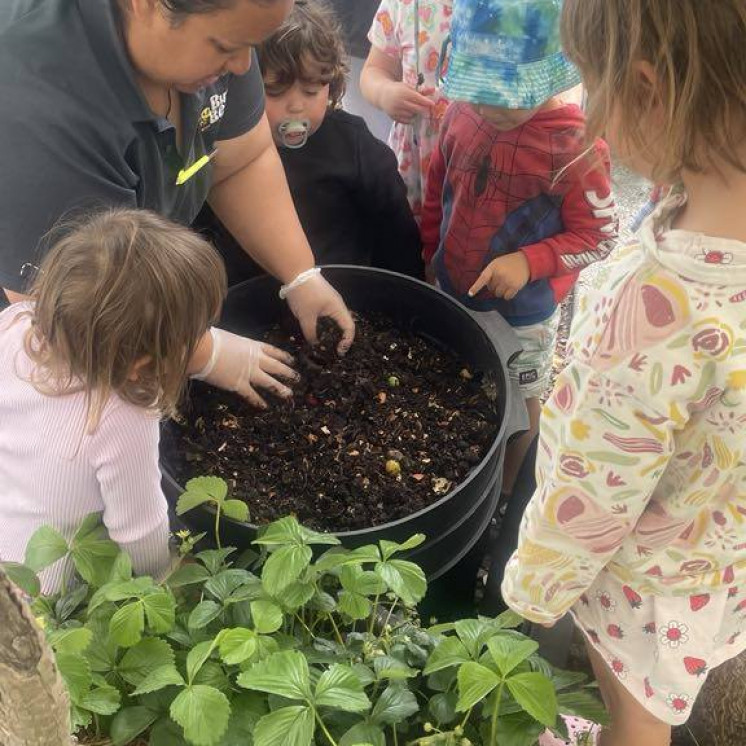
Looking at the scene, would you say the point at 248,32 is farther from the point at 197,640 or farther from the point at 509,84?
the point at 197,640

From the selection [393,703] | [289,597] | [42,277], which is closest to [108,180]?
[42,277]

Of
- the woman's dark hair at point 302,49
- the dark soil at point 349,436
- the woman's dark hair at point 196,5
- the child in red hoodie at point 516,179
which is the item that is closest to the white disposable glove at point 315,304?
the dark soil at point 349,436

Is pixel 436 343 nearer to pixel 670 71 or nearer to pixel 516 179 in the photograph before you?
pixel 516 179

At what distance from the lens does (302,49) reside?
4.28 feet

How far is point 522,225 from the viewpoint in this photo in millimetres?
1372

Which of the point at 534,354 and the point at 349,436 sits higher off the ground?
the point at 349,436

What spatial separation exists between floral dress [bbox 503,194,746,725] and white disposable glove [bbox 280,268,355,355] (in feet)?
1.91

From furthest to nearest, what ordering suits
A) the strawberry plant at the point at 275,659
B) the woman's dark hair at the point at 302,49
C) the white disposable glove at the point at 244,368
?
the woman's dark hair at the point at 302,49 → the white disposable glove at the point at 244,368 → the strawberry plant at the point at 275,659

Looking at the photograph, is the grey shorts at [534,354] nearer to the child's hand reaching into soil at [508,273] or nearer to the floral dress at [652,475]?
the child's hand reaching into soil at [508,273]

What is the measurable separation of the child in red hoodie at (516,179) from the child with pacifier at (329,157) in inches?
3.7

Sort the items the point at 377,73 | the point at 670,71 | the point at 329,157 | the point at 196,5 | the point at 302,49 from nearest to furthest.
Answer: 1. the point at 670,71
2. the point at 196,5
3. the point at 302,49
4. the point at 329,157
5. the point at 377,73

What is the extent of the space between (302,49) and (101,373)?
77 centimetres

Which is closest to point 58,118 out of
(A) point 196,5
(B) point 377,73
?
(A) point 196,5

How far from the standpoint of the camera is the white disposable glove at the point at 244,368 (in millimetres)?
1166
